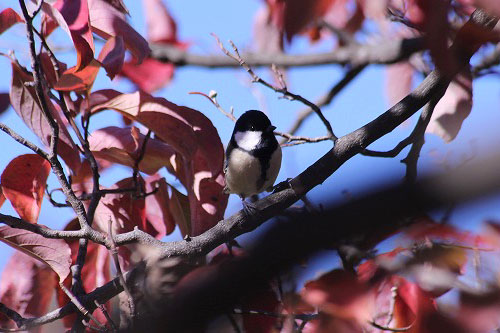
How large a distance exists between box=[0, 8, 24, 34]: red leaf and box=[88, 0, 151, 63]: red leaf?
0.66 ft

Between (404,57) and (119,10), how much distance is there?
1245 millimetres

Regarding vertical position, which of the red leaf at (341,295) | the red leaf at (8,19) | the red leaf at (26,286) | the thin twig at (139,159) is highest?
the red leaf at (8,19)

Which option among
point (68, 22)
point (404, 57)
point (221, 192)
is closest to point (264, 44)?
point (404, 57)

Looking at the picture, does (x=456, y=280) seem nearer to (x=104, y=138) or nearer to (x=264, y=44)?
(x=104, y=138)

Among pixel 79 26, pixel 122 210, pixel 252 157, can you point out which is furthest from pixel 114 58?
pixel 252 157

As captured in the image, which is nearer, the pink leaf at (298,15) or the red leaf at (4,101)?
the pink leaf at (298,15)

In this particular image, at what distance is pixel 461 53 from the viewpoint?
4.21ft

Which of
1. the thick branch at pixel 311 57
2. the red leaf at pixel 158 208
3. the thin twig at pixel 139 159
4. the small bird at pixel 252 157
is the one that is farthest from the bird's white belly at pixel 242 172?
the thin twig at pixel 139 159

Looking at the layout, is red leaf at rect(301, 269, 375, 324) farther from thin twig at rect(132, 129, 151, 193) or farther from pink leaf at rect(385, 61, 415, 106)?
pink leaf at rect(385, 61, 415, 106)

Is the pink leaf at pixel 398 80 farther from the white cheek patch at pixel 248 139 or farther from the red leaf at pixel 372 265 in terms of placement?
the red leaf at pixel 372 265

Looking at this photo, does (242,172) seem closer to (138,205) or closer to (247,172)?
(247,172)

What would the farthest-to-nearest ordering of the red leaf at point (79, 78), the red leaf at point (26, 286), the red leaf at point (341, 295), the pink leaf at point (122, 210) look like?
the pink leaf at point (122, 210) < the red leaf at point (26, 286) < the red leaf at point (79, 78) < the red leaf at point (341, 295)

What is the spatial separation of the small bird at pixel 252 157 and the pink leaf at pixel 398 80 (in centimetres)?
53

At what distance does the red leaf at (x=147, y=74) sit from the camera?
251 cm
